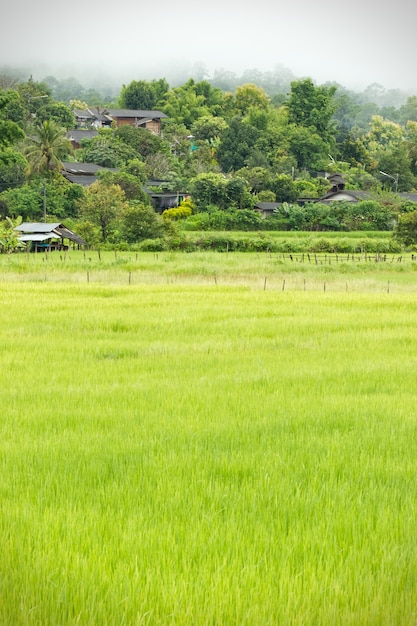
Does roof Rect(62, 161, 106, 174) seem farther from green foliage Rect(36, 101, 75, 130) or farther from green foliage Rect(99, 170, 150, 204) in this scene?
green foliage Rect(36, 101, 75, 130)

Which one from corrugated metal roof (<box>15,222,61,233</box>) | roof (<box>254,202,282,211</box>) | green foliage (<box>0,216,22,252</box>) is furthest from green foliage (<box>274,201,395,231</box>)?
green foliage (<box>0,216,22,252</box>)

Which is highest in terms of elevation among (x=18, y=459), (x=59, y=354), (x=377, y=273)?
(x=18, y=459)

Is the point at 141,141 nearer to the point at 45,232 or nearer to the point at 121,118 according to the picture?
the point at 121,118

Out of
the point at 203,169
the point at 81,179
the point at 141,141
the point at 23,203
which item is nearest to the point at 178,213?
the point at 81,179

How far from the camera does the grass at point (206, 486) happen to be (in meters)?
3.27

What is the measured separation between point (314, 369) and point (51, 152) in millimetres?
56730

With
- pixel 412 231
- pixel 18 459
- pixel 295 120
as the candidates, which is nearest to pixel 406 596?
pixel 18 459

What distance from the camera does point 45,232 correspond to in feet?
169

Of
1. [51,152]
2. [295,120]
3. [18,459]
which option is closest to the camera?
[18,459]

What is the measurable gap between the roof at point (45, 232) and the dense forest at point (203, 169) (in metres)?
0.81

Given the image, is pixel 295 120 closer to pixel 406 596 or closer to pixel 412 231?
pixel 412 231

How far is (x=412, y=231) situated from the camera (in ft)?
163

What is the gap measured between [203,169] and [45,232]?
28.6 m

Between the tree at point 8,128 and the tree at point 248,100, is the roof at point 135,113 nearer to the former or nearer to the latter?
the tree at point 248,100
